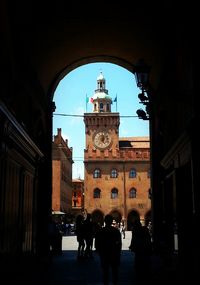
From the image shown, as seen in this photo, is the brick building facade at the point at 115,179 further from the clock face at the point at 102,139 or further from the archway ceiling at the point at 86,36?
the archway ceiling at the point at 86,36

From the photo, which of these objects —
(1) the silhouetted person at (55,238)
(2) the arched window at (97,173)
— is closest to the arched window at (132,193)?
(2) the arched window at (97,173)

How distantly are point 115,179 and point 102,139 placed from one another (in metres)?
7.23

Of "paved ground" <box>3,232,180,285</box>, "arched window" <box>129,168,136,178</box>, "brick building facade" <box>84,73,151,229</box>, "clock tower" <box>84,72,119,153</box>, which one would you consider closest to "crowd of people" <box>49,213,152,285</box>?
"paved ground" <box>3,232,180,285</box>

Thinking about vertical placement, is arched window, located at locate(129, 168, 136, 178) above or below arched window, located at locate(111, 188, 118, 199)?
above

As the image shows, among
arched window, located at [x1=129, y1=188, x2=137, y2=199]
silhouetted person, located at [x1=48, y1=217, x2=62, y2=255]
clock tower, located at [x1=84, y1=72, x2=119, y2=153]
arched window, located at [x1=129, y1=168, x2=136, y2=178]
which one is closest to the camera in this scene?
silhouetted person, located at [x1=48, y1=217, x2=62, y2=255]

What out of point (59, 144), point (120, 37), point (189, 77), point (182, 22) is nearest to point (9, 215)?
point (189, 77)

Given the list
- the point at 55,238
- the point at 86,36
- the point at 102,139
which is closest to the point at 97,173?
the point at 102,139

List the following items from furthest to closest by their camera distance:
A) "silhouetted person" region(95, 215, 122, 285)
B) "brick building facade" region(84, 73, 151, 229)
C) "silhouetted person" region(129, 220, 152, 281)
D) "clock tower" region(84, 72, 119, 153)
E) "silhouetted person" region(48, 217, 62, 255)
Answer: "clock tower" region(84, 72, 119, 153), "brick building facade" region(84, 73, 151, 229), "silhouetted person" region(48, 217, 62, 255), "silhouetted person" region(129, 220, 152, 281), "silhouetted person" region(95, 215, 122, 285)

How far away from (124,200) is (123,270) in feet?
204

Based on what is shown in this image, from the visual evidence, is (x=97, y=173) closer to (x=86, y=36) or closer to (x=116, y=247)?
(x=86, y=36)

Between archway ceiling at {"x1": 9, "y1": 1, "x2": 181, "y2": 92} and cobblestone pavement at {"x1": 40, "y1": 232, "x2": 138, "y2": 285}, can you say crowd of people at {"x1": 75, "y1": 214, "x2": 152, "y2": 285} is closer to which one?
cobblestone pavement at {"x1": 40, "y1": 232, "x2": 138, "y2": 285}

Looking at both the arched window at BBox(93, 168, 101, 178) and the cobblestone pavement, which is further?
the arched window at BBox(93, 168, 101, 178)

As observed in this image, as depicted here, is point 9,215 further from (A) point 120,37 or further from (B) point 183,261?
(A) point 120,37

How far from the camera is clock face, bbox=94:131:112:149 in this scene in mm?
78831
